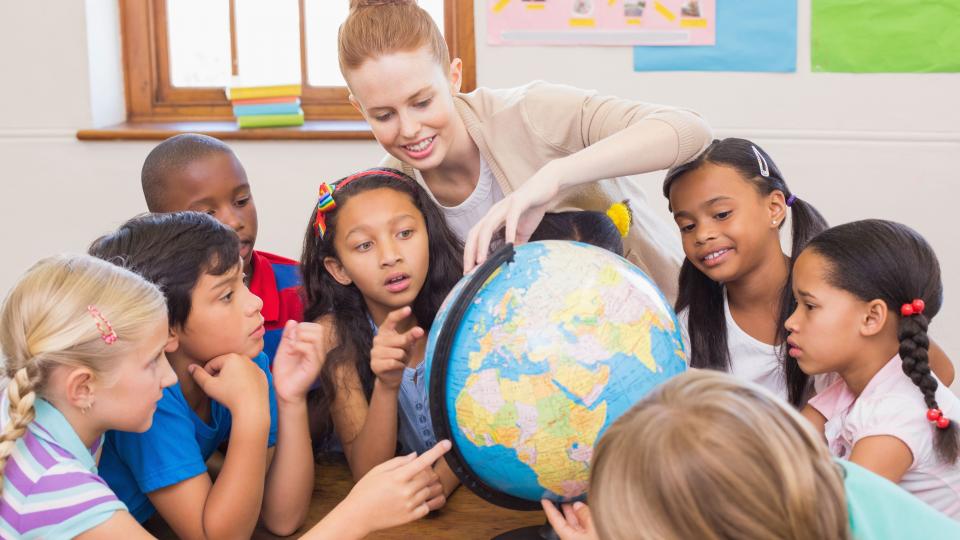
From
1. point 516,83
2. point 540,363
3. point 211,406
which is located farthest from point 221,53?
point 540,363

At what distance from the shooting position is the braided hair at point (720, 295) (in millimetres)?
2201

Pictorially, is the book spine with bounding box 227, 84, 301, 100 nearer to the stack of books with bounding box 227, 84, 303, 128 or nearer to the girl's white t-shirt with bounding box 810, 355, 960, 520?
the stack of books with bounding box 227, 84, 303, 128

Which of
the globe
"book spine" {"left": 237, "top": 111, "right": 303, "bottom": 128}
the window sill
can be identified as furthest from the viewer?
"book spine" {"left": 237, "top": 111, "right": 303, "bottom": 128}

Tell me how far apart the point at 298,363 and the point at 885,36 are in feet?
9.50

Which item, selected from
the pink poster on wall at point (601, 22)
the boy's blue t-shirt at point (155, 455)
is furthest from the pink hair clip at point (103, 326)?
the pink poster on wall at point (601, 22)

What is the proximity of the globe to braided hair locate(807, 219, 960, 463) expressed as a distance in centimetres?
51

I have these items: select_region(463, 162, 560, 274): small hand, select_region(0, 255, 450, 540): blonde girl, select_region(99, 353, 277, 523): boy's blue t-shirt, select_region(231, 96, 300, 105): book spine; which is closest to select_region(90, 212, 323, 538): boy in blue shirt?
select_region(99, 353, 277, 523): boy's blue t-shirt

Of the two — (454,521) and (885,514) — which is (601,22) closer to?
(454,521)

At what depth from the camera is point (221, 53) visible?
4.57 meters

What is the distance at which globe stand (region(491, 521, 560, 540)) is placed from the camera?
1721mm

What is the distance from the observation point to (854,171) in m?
→ 3.94

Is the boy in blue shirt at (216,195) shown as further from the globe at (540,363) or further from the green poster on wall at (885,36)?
the green poster on wall at (885,36)

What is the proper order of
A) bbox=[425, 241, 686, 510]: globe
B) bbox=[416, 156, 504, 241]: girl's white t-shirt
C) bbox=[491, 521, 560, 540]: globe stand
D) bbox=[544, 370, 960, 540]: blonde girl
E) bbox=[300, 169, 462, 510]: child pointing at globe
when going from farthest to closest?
bbox=[416, 156, 504, 241]: girl's white t-shirt, bbox=[300, 169, 462, 510]: child pointing at globe, bbox=[491, 521, 560, 540]: globe stand, bbox=[425, 241, 686, 510]: globe, bbox=[544, 370, 960, 540]: blonde girl

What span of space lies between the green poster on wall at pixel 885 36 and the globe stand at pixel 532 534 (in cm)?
275
